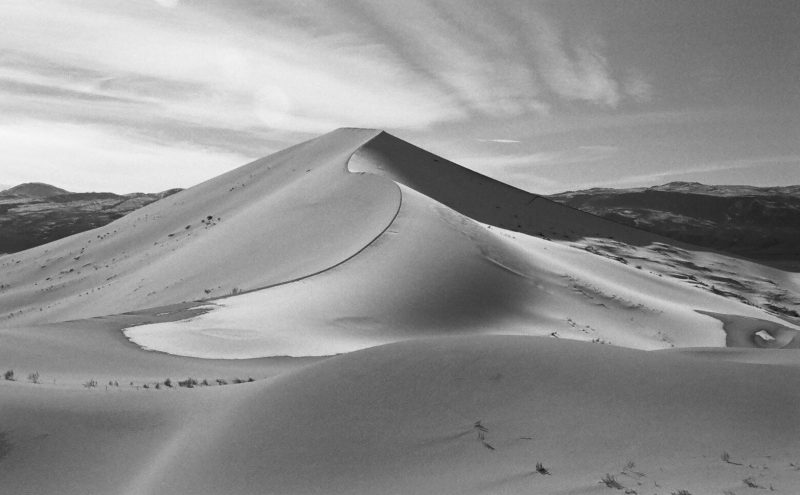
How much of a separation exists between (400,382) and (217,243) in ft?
66.0

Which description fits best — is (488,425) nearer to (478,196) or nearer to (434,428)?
(434,428)

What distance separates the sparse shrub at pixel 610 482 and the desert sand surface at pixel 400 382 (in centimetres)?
2

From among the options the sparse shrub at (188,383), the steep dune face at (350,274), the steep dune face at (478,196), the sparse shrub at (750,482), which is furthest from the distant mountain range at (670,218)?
the sparse shrub at (750,482)

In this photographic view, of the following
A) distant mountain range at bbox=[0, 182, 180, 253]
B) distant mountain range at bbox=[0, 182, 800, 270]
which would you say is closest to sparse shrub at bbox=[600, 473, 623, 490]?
distant mountain range at bbox=[0, 182, 800, 270]

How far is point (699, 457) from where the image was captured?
459cm

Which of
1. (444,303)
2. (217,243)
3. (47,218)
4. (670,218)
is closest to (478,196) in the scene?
(217,243)

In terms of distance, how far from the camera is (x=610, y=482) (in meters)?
4.17

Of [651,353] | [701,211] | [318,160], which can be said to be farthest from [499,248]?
[701,211]

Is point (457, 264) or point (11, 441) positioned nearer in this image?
point (11, 441)

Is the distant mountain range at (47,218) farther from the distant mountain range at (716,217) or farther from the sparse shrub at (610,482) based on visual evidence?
the sparse shrub at (610,482)

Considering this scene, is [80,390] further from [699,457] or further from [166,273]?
[166,273]

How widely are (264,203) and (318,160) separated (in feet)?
29.3

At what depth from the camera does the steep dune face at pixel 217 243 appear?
766 inches

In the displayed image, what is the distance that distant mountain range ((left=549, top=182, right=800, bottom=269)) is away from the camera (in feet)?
295
